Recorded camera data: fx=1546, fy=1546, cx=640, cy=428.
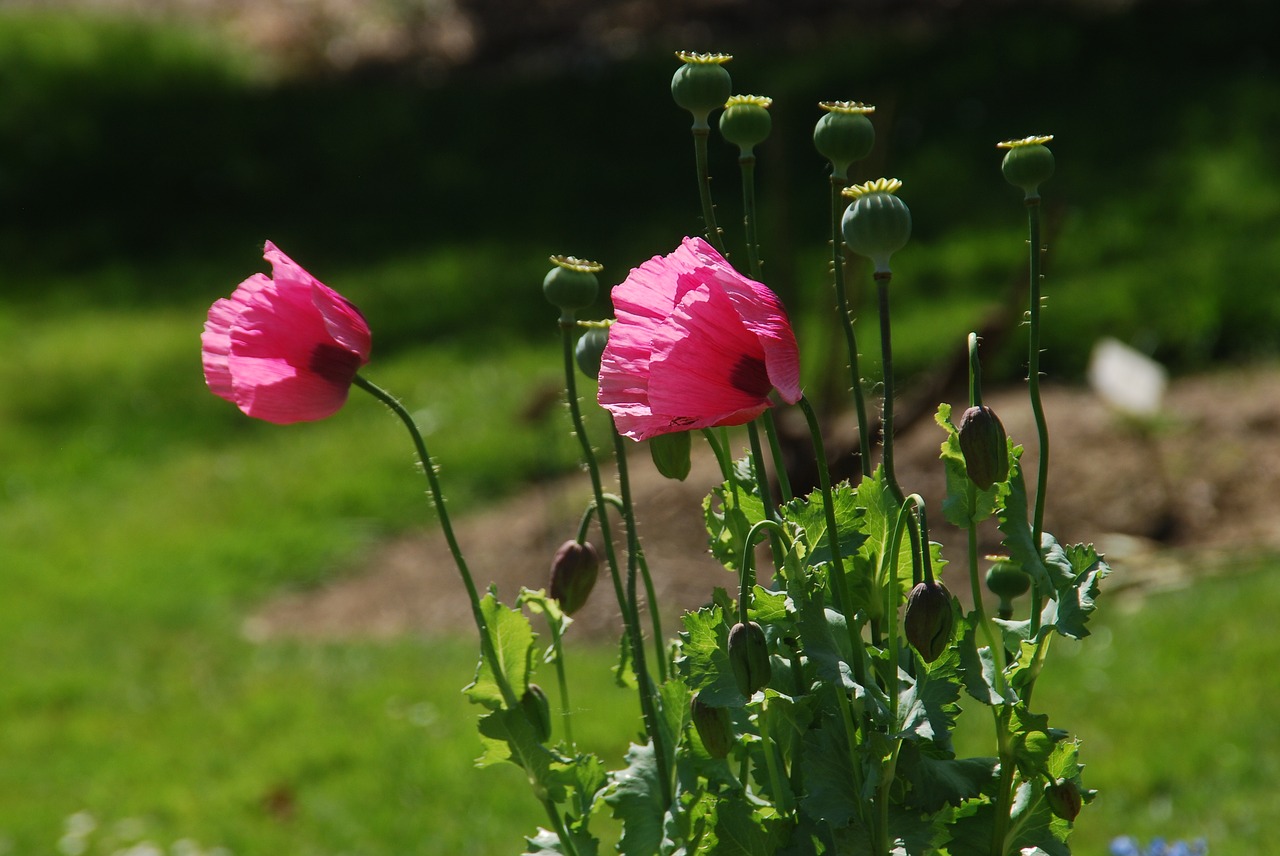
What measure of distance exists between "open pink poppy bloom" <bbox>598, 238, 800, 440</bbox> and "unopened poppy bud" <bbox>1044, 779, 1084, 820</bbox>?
13.2 inches

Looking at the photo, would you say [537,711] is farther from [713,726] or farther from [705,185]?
[705,185]

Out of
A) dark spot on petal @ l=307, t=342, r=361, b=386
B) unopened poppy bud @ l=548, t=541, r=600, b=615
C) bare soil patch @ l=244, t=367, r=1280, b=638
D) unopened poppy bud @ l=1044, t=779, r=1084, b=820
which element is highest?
dark spot on petal @ l=307, t=342, r=361, b=386

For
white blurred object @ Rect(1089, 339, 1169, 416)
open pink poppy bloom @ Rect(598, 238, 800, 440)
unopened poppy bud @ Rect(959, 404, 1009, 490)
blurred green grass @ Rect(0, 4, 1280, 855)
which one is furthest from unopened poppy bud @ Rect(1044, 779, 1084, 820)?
white blurred object @ Rect(1089, 339, 1169, 416)

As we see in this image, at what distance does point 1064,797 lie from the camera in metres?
1.06

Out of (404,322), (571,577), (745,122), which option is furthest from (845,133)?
(404,322)

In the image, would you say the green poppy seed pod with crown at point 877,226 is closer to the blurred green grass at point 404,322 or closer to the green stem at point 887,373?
the green stem at point 887,373

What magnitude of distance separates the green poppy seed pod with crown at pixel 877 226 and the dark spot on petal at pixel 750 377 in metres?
0.10

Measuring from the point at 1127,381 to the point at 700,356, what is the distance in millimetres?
3893

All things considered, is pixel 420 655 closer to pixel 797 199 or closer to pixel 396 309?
pixel 396 309

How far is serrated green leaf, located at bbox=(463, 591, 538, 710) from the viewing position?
3.86 feet

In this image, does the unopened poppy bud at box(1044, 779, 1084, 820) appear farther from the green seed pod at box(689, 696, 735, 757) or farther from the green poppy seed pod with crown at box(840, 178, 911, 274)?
the green poppy seed pod with crown at box(840, 178, 911, 274)

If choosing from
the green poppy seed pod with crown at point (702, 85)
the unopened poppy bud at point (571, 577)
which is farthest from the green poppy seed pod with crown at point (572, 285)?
the unopened poppy bud at point (571, 577)

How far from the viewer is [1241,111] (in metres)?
7.06

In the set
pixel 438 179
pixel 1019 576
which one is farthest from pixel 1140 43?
pixel 1019 576
